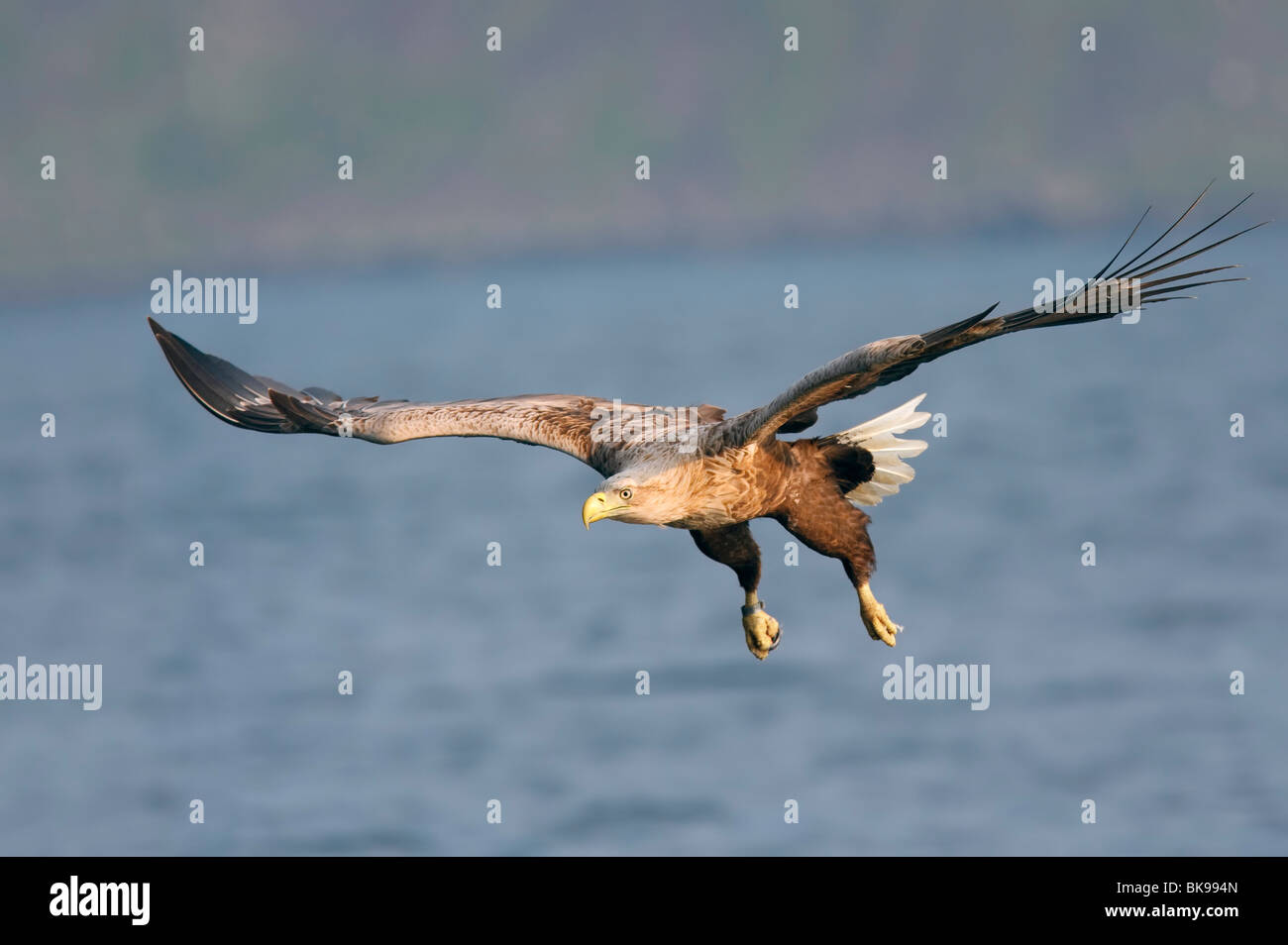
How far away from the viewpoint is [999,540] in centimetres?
7156

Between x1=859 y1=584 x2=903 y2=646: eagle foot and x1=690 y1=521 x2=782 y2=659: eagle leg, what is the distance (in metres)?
0.89

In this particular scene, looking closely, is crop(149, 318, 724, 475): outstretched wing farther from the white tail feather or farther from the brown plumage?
the white tail feather

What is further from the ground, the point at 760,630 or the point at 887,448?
the point at 887,448

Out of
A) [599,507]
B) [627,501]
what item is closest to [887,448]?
[627,501]

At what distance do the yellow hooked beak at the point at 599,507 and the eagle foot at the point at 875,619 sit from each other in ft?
8.61

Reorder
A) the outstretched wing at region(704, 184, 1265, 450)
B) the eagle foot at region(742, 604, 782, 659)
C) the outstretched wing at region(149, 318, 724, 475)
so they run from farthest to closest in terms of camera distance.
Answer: the outstretched wing at region(149, 318, 724, 475), the eagle foot at region(742, 604, 782, 659), the outstretched wing at region(704, 184, 1265, 450)

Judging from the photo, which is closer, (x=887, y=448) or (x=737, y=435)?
(x=737, y=435)

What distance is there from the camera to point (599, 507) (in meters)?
15.9

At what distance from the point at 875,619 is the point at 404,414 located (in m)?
4.62

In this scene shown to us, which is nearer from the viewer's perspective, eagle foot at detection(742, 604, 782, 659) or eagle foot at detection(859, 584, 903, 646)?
eagle foot at detection(859, 584, 903, 646)

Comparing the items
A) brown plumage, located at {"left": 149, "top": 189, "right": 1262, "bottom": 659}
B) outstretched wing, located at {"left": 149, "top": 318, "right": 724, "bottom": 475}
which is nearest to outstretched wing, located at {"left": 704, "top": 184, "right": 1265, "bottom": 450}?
brown plumage, located at {"left": 149, "top": 189, "right": 1262, "bottom": 659}

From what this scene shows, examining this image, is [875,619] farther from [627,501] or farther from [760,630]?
[627,501]

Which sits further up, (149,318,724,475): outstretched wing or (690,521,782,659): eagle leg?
(149,318,724,475): outstretched wing

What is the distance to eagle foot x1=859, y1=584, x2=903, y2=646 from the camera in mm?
17516
